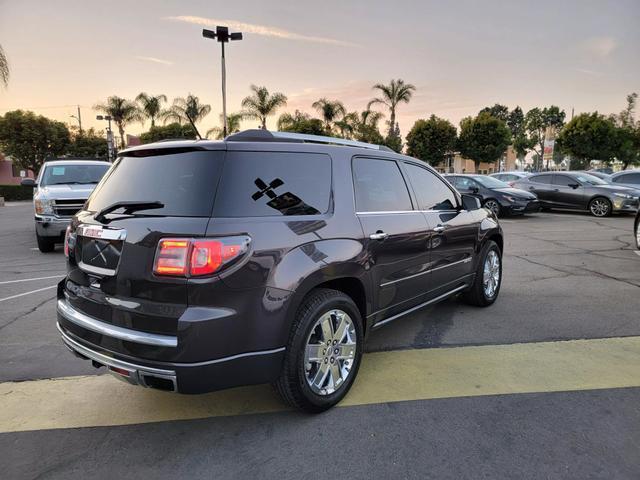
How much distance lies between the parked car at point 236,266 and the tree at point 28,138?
43.4m

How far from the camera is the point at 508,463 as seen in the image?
2475 mm

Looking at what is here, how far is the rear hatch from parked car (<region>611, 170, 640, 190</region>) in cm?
1682

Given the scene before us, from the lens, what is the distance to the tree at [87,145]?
45.3 m

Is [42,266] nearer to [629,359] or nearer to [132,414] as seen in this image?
[132,414]

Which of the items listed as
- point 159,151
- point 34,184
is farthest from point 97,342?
point 34,184

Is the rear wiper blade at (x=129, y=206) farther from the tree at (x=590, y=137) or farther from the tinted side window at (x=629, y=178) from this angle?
the tree at (x=590, y=137)

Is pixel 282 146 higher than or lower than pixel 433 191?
higher

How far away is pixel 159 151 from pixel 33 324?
10.3ft

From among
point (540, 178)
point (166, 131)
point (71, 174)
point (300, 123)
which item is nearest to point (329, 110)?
point (300, 123)

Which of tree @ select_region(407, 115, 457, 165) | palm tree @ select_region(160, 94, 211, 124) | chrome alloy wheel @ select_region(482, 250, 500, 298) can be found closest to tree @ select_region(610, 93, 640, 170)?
tree @ select_region(407, 115, 457, 165)

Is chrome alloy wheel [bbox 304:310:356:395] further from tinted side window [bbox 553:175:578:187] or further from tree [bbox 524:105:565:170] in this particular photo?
tree [bbox 524:105:565:170]

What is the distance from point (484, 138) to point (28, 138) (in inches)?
1636

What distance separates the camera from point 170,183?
2.65 metres

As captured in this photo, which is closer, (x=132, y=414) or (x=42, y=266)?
(x=132, y=414)
